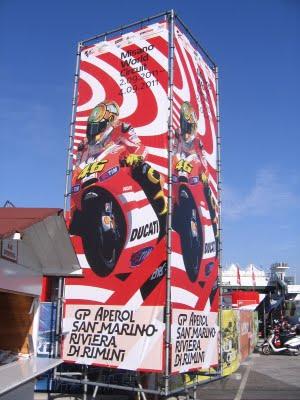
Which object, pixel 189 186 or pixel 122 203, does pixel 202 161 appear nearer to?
pixel 189 186

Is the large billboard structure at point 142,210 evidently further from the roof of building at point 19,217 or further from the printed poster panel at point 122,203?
the roof of building at point 19,217

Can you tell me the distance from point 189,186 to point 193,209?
0.46 m

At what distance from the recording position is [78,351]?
9.23m

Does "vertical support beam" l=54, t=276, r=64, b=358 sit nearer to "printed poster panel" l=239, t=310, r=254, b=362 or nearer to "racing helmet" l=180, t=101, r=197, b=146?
"racing helmet" l=180, t=101, r=197, b=146

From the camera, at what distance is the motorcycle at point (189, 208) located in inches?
361

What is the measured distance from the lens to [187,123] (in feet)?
32.4

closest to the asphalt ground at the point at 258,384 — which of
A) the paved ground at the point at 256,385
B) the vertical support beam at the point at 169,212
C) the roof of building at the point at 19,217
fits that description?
the paved ground at the point at 256,385

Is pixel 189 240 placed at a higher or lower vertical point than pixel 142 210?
lower

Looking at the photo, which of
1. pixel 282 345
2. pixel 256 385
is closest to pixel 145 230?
pixel 256 385

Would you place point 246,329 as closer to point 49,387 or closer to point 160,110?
point 49,387

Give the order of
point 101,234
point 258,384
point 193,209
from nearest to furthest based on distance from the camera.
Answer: point 101,234
point 193,209
point 258,384

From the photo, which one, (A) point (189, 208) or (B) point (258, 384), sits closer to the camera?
(A) point (189, 208)

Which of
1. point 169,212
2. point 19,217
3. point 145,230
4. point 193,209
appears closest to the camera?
point 19,217

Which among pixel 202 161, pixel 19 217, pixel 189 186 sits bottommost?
pixel 19 217
